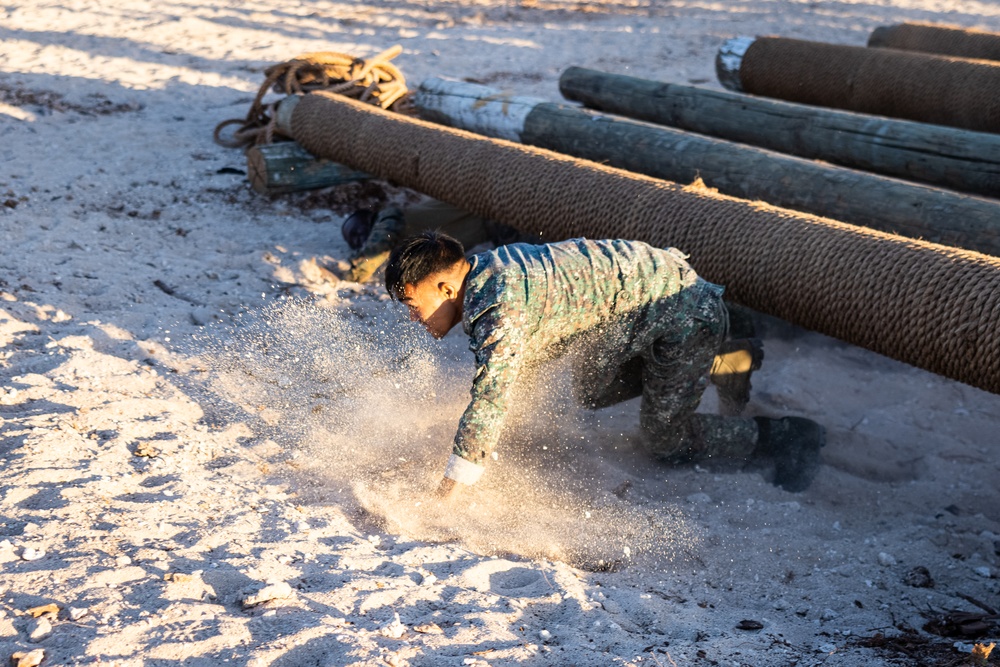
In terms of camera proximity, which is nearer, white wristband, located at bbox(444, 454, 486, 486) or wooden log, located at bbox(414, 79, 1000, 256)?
white wristband, located at bbox(444, 454, 486, 486)

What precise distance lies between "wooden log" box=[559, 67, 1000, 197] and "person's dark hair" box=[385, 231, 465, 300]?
3415 mm

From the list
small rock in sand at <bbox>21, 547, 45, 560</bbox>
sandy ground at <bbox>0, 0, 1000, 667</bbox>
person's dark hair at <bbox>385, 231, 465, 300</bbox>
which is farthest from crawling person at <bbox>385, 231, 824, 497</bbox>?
small rock in sand at <bbox>21, 547, 45, 560</bbox>

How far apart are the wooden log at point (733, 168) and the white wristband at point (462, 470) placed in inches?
95.5

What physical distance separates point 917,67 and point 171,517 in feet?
18.7

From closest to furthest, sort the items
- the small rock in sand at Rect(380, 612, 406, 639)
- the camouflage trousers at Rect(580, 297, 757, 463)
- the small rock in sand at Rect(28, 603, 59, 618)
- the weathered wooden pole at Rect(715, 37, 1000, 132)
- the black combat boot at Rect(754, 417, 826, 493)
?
the small rock in sand at Rect(28, 603, 59, 618), the small rock in sand at Rect(380, 612, 406, 639), the camouflage trousers at Rect(580, 297, 757, 463), the black combat boot at Rect(754, 417, 826, 493), the weathered wooden pole at Rect(715, 37, 1000, 132)

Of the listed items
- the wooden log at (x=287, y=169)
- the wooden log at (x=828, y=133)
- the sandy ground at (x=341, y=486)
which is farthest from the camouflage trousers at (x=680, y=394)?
the wooden log at (x=287, y=169)

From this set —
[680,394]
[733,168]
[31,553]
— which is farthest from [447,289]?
[733,168]

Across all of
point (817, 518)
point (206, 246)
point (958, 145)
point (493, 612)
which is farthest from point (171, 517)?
point (958, 145)

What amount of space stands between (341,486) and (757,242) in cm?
198

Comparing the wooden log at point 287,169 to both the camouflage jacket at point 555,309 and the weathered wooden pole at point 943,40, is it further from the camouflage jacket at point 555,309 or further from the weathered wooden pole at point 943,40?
the weathered wooden pole at point 943,40

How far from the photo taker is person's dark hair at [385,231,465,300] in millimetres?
2906

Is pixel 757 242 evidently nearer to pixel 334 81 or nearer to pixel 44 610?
pixel 44 610

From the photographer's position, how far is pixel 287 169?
20.0 ft

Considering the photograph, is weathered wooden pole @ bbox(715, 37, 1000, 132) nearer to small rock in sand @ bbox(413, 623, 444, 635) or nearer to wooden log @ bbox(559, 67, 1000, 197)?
wooden log @ bbox(559, 67, 1000, 197)
